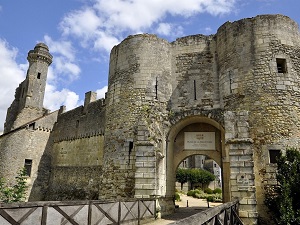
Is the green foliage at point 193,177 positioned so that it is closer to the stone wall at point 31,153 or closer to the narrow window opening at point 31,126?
the stone wall at point 31,153

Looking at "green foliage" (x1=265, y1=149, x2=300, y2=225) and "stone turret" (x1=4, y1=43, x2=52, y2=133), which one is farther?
"stone turret" (x1=4, y1=43, x2=52, y2=133)

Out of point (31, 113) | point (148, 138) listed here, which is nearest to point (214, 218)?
point (148, 138)

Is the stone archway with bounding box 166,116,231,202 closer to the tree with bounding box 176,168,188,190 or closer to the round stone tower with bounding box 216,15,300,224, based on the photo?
the round stone tower with bounding box 216,15,300,224

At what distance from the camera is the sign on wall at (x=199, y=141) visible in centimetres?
1095

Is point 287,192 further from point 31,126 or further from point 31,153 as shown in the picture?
point 31,126

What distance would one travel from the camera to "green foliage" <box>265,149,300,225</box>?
6.84 meters

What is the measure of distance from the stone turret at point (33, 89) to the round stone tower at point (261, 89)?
18.7 meters

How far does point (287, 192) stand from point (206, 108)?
4292 millimetres

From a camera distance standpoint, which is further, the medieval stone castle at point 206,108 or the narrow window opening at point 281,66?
the narrow window opening at point 281,66

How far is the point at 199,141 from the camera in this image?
11.1 m

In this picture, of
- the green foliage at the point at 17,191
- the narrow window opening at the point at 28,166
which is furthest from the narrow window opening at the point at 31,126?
the green foliage at the point at 17,191

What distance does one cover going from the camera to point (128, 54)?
1130 cm

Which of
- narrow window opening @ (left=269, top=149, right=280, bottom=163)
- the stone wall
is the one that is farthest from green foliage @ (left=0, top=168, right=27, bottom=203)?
narrow window opening @ (left=269, top=149, right=280, bottom=163)

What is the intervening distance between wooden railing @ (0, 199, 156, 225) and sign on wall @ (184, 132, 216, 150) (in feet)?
14.9
